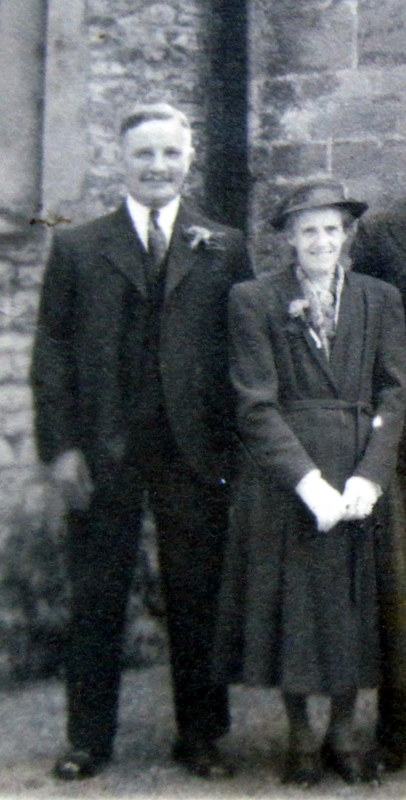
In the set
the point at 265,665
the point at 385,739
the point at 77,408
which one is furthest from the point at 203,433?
the point at 385,739

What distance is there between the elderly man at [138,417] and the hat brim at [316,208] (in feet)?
0.81

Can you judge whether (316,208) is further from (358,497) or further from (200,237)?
(358,497)

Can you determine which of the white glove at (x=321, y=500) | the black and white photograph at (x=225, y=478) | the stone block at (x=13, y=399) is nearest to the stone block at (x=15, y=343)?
the stone block at (x=13, y=399)

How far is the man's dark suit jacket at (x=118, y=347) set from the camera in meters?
3.75

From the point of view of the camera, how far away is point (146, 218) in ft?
12.6

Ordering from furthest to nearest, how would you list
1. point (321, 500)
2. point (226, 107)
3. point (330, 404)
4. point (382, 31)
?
point (226, 107) < point (382, 31) < point (330, 404) < point (321, 500)

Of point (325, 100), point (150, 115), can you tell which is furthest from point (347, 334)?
point (325, 100)

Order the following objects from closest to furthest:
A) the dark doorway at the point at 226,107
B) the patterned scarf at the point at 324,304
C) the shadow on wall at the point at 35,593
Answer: the patterned scarf at the point at 324,304
the shadow on wall at the point at 35,593
the dark doorway at the point at 226,107

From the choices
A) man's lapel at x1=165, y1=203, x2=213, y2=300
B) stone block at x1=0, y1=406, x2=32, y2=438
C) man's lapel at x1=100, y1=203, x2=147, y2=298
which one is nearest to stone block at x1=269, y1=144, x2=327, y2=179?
man's lapel at x1=165, y1=203, x2=213, y2=300

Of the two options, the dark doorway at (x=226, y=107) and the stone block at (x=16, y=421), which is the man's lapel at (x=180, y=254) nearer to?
the dark doorway at (x=226, y=107)

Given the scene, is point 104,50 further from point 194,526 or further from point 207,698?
point 207,698

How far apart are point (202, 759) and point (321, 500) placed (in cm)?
99

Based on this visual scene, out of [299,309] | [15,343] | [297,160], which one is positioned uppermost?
[297,160]

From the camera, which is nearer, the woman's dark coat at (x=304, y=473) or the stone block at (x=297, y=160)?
the woman's dark coat at (x=304, y=473)
